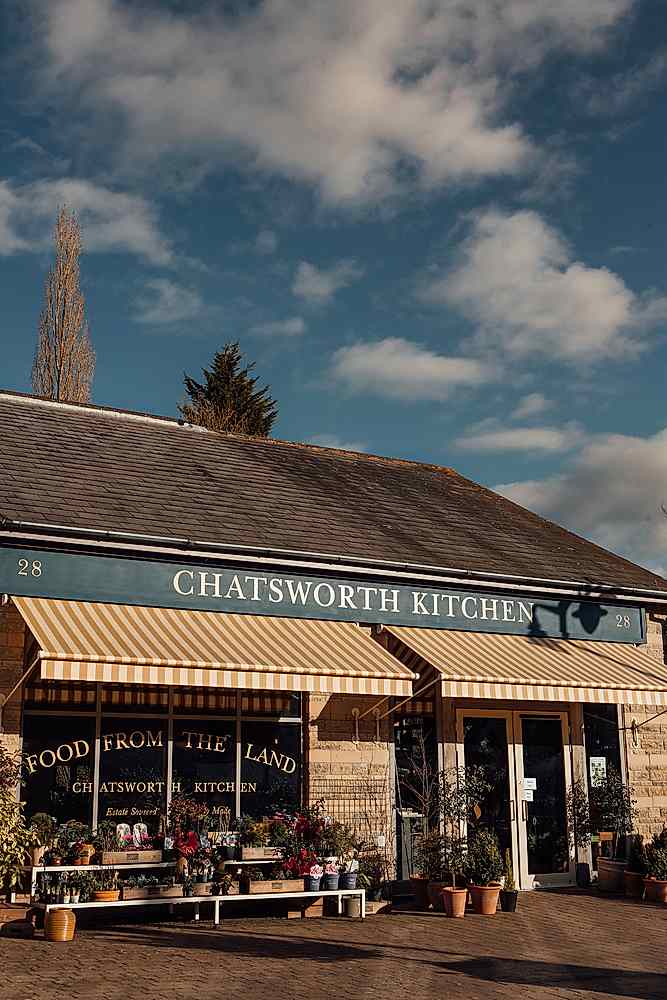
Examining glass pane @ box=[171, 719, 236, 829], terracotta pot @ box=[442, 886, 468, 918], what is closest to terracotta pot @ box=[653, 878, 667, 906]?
terracotta pot @ box=[442, 886, 468, 918]

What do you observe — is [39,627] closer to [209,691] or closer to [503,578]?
[209,691]

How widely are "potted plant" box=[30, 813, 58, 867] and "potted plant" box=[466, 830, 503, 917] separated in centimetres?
523

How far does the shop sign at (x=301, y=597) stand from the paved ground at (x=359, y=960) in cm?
394

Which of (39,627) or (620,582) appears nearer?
(39,627)

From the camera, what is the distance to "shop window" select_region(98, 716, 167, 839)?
13.3 metres

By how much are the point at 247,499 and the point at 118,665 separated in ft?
16.4

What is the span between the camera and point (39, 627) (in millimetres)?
12352

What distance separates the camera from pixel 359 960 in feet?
35.1

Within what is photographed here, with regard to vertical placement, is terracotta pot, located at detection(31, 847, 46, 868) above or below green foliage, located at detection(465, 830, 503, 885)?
above

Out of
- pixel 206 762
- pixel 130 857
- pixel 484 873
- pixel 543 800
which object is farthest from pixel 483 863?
pixel 130 857

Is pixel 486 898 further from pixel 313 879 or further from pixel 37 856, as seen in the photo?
pixel 37 856

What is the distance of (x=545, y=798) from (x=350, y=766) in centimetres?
347

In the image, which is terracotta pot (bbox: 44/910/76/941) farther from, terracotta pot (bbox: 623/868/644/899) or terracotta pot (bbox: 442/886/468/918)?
terracotta pot (bbox: 623/868/644/899)

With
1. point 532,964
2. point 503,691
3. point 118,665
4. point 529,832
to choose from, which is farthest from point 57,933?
point 529,832
